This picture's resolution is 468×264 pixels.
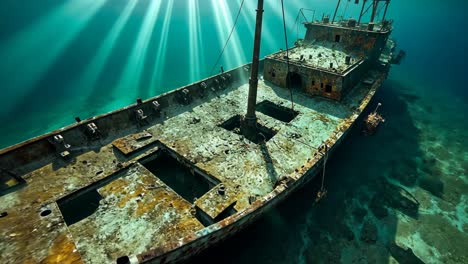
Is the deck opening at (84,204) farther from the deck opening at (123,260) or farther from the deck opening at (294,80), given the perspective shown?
the deck opening at (294,80)

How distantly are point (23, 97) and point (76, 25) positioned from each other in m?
33.3

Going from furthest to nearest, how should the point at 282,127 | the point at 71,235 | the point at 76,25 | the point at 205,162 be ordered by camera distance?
the point at 76,25 → the point at 282,127 → the point at 205,162 → the point at 71,235

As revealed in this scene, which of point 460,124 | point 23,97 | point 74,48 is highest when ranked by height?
point 74,48

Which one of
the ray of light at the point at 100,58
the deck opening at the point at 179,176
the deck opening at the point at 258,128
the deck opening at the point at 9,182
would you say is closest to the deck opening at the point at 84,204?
the deck opening at the point at 9,182

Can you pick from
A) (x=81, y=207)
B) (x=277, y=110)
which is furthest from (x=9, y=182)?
(x=277, y=110)

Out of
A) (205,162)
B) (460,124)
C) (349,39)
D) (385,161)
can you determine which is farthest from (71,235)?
A: (460,124)

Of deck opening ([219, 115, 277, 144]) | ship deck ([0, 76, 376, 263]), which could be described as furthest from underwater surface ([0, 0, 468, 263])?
deck opening ([219, 115, 277, 144])

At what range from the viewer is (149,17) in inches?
2835

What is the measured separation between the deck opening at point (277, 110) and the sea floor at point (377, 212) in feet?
13.5

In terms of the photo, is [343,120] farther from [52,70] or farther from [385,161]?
[52,70]

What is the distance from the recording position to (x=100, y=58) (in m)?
46.1

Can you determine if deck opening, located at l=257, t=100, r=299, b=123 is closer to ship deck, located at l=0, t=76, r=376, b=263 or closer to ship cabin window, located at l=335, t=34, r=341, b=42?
ship deck, located at l=0, t=76, r=376, b=263

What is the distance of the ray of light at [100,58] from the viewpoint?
119 feet

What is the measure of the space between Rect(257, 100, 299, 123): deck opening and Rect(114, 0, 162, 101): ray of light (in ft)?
78.5
